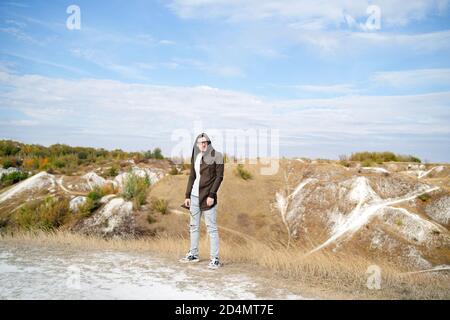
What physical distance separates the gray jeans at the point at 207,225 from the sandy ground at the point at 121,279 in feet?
1.20

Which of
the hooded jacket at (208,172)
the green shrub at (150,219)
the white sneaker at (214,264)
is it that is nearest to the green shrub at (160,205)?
the green shrub at (150,219)

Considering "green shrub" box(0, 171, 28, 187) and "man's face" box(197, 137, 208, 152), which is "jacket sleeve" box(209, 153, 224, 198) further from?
"green shrub" box(0, 171, 28, 187)

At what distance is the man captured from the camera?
7.61m

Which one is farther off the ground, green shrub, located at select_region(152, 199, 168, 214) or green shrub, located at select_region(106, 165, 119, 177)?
green shrub, located at select_region(106, 165, 119, 177)

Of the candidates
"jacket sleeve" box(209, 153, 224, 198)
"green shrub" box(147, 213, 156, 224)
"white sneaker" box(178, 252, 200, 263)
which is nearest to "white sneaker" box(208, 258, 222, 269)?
"white sneaker" box(178, 252, 200, 263)

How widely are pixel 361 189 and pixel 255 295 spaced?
14666 mm

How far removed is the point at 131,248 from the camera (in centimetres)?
964

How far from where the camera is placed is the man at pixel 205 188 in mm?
7609

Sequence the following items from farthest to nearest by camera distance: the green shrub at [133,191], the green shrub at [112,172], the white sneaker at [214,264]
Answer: the green shrub at [112,172], the green shrub at [133,191], the white sneaker at [214,264]

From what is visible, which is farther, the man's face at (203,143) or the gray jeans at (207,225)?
the man's face at (203,143)

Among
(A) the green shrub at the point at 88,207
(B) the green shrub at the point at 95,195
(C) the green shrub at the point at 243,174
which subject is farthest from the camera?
(C) the green shrub at the point at 243,174

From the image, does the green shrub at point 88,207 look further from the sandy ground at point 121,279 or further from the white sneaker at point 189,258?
the white sneaker at point 189,258
